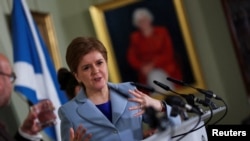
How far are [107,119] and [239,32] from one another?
1.85m

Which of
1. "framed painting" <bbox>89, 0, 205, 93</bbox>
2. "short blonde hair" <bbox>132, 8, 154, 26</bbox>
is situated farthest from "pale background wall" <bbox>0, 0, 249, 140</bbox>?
"short blonde hair" <bbox>132, 8, 154, 26</bbox>

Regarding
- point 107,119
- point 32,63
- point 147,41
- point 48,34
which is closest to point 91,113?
point 107,119

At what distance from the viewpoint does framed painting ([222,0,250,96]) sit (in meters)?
2.96

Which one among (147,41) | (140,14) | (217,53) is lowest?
(217,53)

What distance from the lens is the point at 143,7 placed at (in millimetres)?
3314

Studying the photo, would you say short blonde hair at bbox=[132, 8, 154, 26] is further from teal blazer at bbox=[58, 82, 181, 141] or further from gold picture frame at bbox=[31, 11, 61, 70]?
teal blazer at bbox=[58, 82, 181, 141]

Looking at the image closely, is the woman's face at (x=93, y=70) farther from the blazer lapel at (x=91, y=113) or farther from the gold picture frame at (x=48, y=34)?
the gold picture frame at (x=48, y=34)

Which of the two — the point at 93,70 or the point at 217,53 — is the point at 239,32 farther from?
the point at 93,70

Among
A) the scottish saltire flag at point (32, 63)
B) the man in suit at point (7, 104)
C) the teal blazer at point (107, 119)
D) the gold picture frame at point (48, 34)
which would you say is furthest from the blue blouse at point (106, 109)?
the gold picture frame at point (48, 34)

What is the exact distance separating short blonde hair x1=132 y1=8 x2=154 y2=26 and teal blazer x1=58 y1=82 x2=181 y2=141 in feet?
6.13

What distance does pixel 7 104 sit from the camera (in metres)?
1.83

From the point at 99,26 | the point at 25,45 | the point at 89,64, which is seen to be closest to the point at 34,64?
the point at 25,45

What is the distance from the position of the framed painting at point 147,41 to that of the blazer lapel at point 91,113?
1.83 m

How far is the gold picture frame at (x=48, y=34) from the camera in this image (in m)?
3.11
